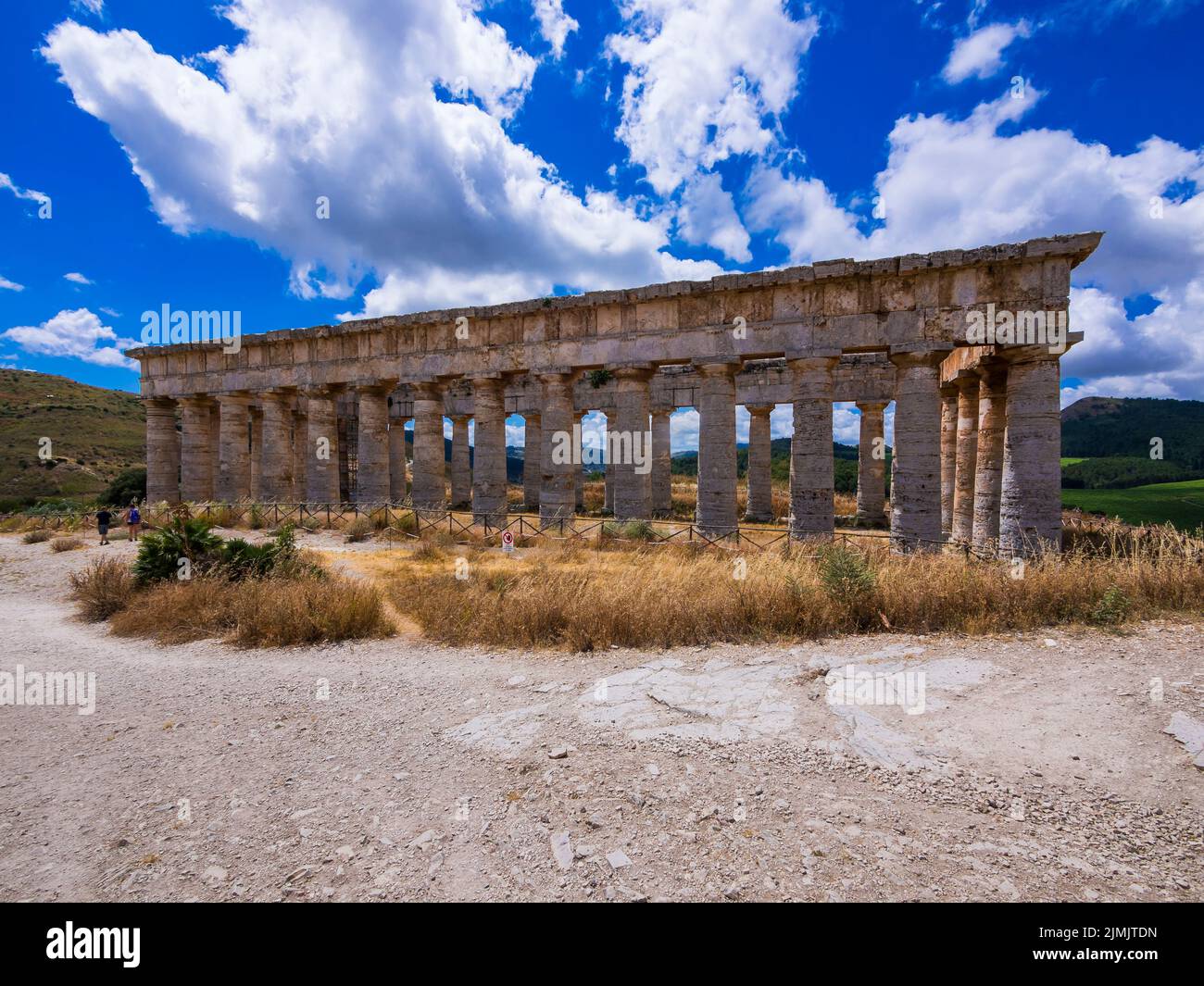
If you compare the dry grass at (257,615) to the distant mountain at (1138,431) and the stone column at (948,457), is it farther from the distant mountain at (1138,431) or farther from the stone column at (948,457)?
the distant mountain at (1138,431)

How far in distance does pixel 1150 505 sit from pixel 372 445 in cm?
3461

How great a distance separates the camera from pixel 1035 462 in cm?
1223

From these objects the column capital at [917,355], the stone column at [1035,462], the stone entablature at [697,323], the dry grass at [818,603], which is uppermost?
the stone entablature at [697,323]

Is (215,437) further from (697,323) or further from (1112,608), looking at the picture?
(1112,608)

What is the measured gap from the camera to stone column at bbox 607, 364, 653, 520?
16.8 meters

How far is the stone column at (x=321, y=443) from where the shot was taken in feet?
70.1

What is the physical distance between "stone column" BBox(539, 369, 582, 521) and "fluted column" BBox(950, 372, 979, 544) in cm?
1171

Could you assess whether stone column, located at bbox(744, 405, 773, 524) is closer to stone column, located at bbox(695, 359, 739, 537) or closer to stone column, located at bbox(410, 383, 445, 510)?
stone column, located at bbox(695, 359, 739, 537)

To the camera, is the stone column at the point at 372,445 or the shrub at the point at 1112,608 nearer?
the shrub at the point at 1112,608

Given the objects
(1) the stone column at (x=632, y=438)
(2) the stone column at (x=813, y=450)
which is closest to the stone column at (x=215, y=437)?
(1) the stone column at (x=632, y=438)

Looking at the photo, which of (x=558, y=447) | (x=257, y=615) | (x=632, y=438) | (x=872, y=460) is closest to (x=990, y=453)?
(x=872, y=460)

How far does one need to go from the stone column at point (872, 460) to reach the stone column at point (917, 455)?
875 centimetres

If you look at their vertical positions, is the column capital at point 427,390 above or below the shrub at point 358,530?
above
